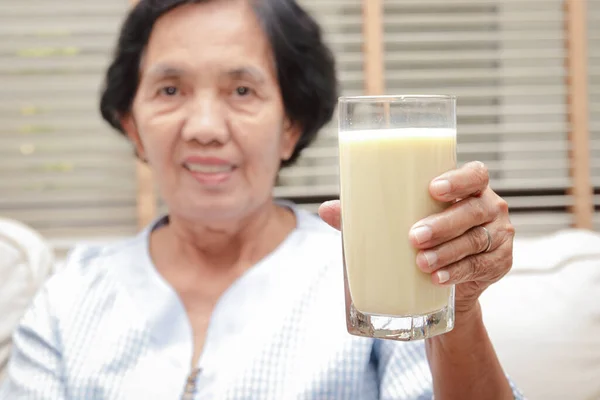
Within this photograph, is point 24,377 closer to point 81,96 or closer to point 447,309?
point 447,309

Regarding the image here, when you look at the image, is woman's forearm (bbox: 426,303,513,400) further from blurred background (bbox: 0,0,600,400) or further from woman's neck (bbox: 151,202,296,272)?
blurred background (bbox: 0,0,600,400)

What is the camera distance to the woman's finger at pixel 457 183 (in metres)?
0.80

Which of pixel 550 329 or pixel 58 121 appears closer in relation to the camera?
pixel 550 329

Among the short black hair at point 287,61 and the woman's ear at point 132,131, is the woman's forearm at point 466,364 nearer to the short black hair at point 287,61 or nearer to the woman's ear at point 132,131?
the short black hair at point 287,61

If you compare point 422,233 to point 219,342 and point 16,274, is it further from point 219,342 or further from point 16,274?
point 16,274

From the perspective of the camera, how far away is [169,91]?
1.43 meters

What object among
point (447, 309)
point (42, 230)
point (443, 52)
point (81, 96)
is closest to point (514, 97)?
point (443, 52)

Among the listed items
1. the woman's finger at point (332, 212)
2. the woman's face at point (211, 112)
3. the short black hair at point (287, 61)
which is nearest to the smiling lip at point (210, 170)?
the woman's face at point (211, 112)

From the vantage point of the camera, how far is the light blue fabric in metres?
1.28

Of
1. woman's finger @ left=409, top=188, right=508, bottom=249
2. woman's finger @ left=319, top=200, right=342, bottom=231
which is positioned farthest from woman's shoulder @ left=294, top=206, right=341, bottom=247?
woman's finger @ left=409, top=188, right=508, bottom=249

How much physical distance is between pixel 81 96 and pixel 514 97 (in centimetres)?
179

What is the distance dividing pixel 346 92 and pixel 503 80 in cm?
66

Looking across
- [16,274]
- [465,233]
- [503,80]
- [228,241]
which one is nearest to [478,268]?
[465,233]

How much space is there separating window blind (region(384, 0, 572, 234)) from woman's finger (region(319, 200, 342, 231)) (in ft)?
Answer: 6.46
